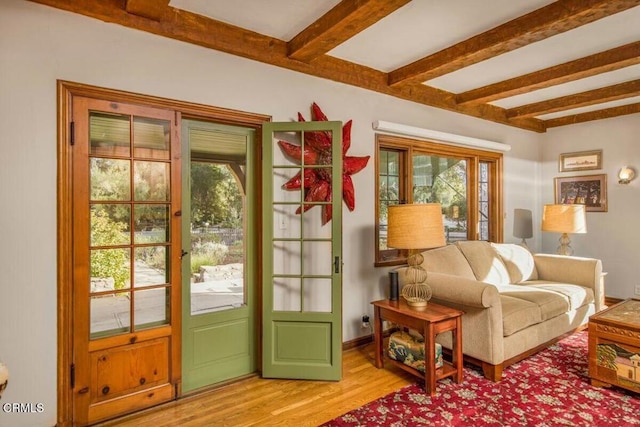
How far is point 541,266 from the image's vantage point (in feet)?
13.8

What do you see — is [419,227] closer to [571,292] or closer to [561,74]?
[571,292]

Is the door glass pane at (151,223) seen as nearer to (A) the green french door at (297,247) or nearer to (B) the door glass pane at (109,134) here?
(B) the door glass pane at (109,134)

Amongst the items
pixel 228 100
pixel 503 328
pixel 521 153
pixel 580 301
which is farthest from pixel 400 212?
pixel 521 153

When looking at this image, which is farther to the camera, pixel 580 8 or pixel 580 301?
pixel 580 301

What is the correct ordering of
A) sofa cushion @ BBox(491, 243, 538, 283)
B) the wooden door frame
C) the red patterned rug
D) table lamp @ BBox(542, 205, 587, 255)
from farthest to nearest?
table lamp @ BBox(542, 205, 587, 255)
sofa cushion @ BBox(491, 243, 538, 283)
the red patterned rug
the wooden door frame

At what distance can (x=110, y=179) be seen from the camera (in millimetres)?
2305

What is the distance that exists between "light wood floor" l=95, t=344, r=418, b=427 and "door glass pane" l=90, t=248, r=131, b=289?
2.76 ft

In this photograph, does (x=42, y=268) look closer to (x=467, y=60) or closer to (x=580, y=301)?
(x=467, y=60)

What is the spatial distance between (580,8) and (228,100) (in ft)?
7.56

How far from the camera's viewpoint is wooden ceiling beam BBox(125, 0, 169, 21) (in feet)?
7.18

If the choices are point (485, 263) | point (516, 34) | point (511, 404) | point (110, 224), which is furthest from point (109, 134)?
point (485, 263)

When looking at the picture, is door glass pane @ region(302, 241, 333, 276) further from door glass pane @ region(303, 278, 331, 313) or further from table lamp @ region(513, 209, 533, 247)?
table lamp @ region(513, 209, 533, 247)

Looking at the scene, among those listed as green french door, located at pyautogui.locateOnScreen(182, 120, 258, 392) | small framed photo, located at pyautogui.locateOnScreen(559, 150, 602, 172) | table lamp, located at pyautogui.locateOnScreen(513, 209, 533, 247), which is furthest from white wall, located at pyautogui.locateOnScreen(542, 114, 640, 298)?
green french door, located at pyautogui.locateOnScreen(182, 120, 258, 392)

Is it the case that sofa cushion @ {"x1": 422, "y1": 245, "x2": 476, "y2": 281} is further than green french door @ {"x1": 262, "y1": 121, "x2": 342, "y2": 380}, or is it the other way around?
sofa cushion @ {"x1": 422, "y1": 245, "x2": 476, "y2": 281}
